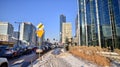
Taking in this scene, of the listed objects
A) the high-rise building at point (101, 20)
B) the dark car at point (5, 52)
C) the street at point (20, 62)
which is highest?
the high-rise building at point (101, 20)

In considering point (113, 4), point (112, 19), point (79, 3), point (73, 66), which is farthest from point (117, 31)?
point (73, 66)

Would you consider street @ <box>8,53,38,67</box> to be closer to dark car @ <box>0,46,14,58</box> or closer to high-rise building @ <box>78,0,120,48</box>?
dark car @ <box>0,46,14,58</box>

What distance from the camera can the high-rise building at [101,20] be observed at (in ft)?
184

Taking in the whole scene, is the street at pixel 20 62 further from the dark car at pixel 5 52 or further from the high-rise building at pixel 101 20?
the high-rise building at pixel 101 20

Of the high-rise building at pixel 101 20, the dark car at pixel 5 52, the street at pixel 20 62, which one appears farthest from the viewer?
the high-rise building at pixel 101 20

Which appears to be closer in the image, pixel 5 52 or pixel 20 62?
pixel 20 62

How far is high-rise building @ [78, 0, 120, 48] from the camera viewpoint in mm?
56156

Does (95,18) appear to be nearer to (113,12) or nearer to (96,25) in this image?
(96,25)

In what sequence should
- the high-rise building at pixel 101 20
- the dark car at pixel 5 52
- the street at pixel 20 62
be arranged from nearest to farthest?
the street at pixel 20 62 → the dark car at pixel 5 52 → the high-rise building at pixel 101 20

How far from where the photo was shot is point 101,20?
58188 millimetres

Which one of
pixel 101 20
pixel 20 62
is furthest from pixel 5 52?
pixel 101 20

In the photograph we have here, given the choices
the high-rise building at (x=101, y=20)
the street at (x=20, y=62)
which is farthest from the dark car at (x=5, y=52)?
the high-rise building at (x=101, y=20)

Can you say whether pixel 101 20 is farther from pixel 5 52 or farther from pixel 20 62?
pixel 20 62

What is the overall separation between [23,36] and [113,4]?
137m
